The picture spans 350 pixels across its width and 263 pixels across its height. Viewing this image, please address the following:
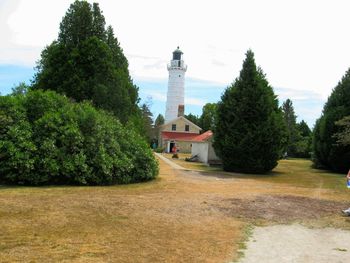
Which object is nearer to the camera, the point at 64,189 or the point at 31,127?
the point at 64,189

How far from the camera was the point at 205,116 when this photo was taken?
90.2 meters

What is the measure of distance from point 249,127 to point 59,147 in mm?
15683

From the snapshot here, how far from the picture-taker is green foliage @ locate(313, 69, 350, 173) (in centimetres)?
3403

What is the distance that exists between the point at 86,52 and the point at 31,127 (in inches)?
675

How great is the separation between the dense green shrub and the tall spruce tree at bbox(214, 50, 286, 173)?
35.9 ft

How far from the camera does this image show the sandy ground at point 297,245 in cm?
780

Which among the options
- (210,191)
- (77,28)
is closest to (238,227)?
(210,191)

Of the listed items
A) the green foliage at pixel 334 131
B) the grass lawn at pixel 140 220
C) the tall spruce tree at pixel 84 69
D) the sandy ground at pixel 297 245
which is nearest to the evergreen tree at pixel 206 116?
the green foliage at pixel 334 131

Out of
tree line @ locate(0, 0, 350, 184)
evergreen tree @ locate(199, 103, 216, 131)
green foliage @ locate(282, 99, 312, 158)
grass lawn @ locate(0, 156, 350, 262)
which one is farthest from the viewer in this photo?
evergreen tree @ locate(199, 103, 216, 131)

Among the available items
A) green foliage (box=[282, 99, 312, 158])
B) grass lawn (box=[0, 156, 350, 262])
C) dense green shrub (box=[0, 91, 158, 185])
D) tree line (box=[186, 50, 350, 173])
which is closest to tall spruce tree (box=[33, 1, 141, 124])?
tree line (box=[186, 50, 350, 173])

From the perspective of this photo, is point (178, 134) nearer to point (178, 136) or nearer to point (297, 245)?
point (178, 136)

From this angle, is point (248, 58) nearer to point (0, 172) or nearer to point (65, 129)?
point (65, 129)

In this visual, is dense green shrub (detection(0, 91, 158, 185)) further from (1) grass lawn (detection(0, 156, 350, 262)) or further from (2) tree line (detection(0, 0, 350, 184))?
(1) grass lawn (detection(0, 156, 350, 262))

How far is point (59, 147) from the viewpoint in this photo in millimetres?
18172
